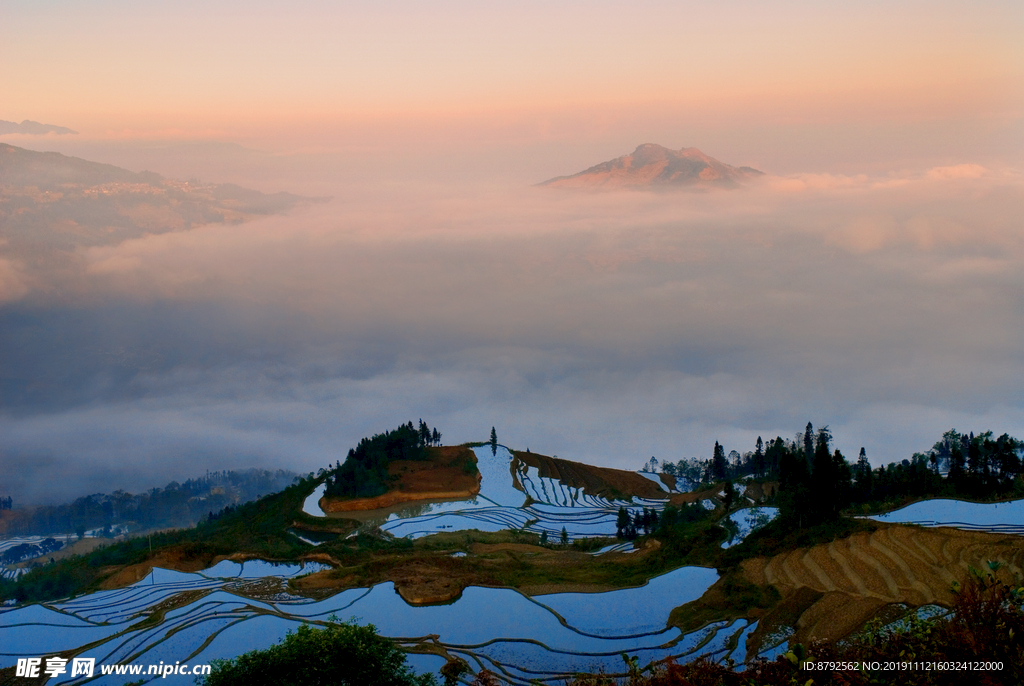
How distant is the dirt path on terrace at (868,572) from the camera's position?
23.8 metres

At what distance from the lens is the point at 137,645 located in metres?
26.3

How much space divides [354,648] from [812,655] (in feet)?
32.0

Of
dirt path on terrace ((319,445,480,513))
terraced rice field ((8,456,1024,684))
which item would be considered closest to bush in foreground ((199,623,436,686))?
terraced rice field ((8,456,1024,684))

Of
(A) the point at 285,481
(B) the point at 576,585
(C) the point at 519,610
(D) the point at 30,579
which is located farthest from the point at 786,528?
(A) the point at 285,481

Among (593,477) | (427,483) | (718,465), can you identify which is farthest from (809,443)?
(427,483)

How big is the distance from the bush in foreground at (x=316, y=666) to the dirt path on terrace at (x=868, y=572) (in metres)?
11.3

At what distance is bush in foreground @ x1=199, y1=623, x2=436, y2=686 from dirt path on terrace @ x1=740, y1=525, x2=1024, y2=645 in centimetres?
1134

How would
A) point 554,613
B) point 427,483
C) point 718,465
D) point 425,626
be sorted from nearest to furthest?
point 425,626, point 554,613, point 427,483, point 718,465

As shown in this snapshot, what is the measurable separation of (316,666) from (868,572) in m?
17.6

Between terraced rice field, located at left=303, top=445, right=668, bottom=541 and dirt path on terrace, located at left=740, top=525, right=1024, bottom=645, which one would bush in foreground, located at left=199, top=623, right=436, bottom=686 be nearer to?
dirt path on terrace, located at left=740, top=525, right=1024, bottom=645

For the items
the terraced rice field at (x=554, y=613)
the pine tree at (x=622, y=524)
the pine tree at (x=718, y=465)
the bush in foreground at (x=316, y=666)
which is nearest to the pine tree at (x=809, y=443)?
the pine tree at (x=718, y=465)

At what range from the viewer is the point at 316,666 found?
18.4 m

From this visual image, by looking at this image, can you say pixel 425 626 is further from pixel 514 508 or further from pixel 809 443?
pixel 809 443

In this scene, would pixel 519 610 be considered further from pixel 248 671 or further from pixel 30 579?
pixel 30 579
